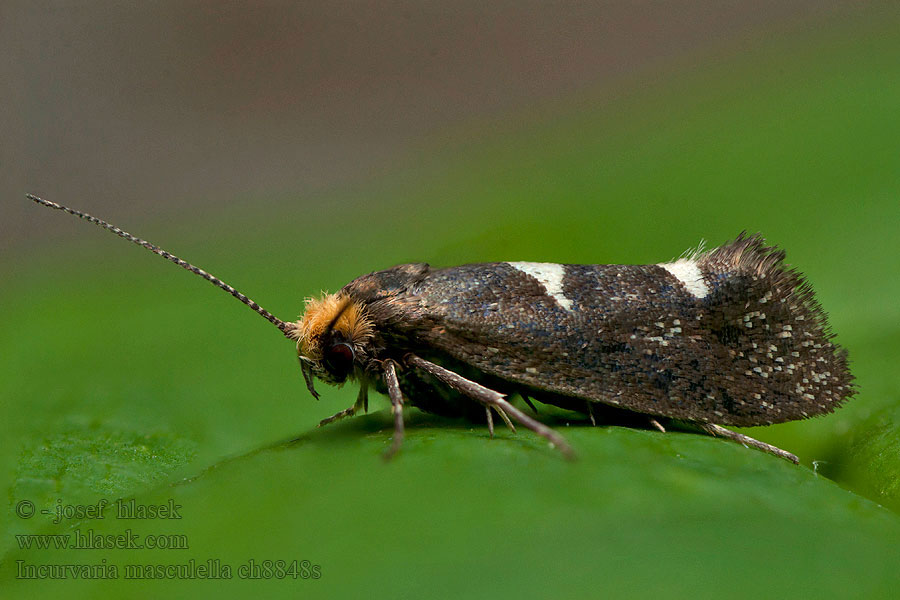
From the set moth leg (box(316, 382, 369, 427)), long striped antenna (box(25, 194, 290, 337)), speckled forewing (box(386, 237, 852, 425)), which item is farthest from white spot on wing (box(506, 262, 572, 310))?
long striped antenna (box(25, 194, 290, 337))

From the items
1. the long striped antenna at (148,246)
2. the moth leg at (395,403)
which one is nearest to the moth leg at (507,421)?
the moth leg at (395,403)

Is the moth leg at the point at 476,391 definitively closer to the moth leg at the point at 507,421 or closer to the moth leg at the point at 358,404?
the moth leg at the point at 507,421

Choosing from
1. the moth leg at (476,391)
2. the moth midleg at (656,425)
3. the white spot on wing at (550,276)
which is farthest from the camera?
the white spot on wing at (550,276)

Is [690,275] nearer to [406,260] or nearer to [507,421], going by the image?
[507,421]

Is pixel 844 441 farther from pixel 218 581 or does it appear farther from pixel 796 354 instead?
pixel 218 581

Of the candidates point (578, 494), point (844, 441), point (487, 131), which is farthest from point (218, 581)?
point (487, 131)

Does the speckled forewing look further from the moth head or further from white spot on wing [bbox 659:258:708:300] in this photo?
the moth head

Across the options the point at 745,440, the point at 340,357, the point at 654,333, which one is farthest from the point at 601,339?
the point at 340,357

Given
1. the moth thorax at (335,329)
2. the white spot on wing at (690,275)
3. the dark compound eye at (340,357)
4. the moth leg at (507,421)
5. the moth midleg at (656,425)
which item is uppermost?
the white spot on wing at (690,275)
